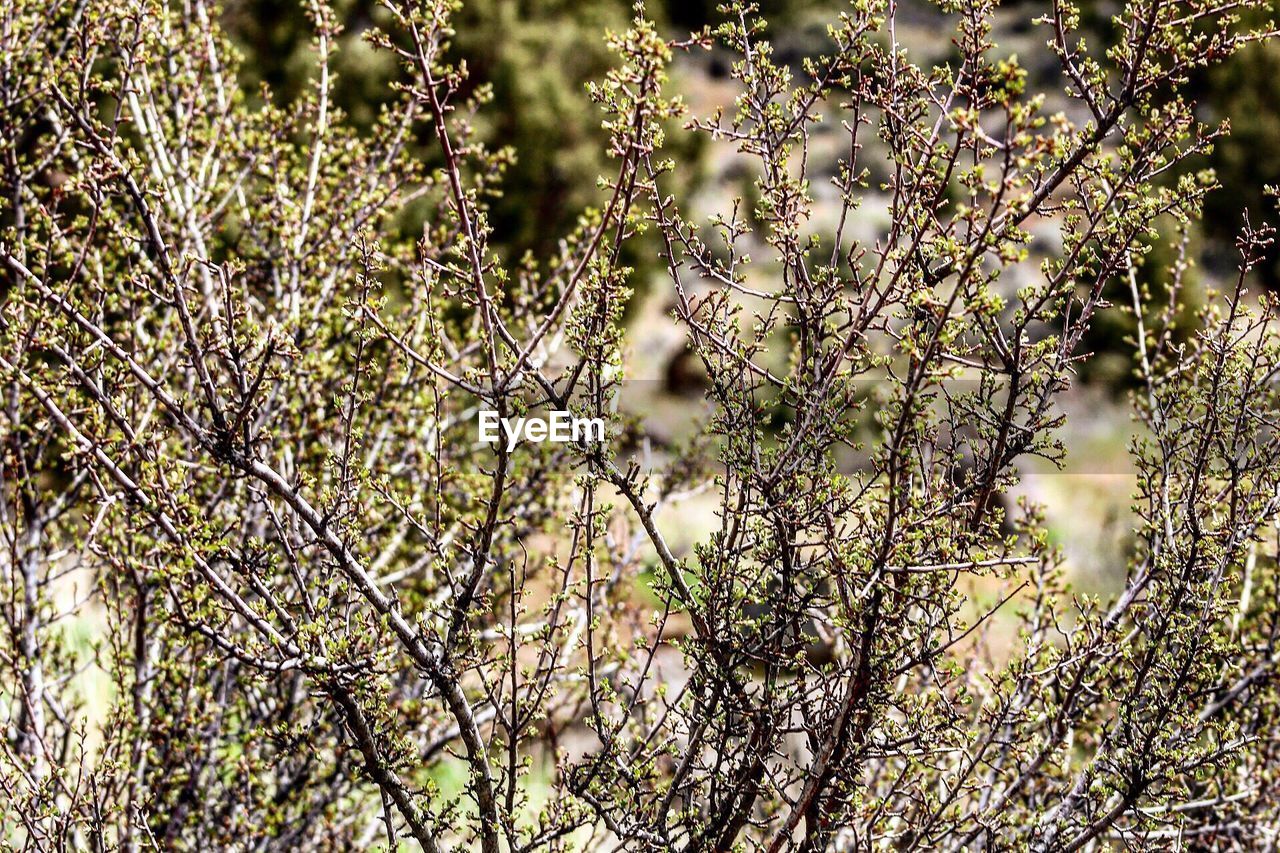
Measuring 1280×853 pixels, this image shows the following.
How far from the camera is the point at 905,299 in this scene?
7.66 ft

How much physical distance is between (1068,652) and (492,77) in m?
16.7

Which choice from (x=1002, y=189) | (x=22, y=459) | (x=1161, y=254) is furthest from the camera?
(x=1161, y=254)

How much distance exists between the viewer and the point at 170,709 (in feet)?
12.3

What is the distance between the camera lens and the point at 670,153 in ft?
68.1

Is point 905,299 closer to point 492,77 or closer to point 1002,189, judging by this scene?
point 1002,189

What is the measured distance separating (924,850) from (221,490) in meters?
2.53

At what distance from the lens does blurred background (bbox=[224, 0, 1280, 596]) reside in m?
15.5

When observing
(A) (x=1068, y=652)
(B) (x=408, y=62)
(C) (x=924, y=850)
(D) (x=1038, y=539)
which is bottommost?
(C) (x=924, y=850)

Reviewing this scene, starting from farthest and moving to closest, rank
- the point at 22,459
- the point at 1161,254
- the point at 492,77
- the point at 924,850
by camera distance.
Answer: the point at 1161,254
the point at 492,77
the point at 22,459
the point at 924,850

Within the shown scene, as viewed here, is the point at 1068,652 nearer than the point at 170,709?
Yes

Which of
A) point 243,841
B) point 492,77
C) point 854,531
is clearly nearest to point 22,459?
point 243,841

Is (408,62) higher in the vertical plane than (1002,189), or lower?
higher

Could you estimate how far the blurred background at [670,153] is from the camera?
15.5m

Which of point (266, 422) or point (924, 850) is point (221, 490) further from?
point (924, 850)
